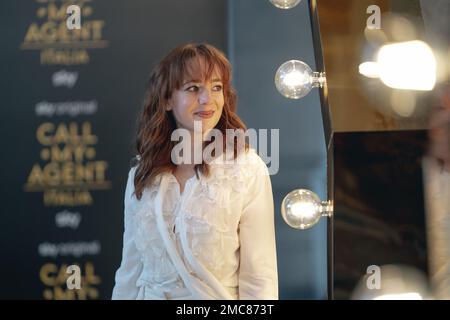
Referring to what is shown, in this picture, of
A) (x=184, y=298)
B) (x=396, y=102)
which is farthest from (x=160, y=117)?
(x=396, y=102)

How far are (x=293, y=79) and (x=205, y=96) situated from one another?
183 mm

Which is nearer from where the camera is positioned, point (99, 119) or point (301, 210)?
point (301, 210)

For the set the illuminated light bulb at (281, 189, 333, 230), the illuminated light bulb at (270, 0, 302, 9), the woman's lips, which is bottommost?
the illuminated light bulb at (281, 189, 333, 230)

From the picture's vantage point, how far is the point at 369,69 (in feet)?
4.93

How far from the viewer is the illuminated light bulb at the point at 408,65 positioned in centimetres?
149

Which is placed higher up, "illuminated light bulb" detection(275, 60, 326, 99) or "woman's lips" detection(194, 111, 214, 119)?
"illuminated light bulb" detection(275, 60, 326, 99)

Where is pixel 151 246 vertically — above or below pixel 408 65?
below

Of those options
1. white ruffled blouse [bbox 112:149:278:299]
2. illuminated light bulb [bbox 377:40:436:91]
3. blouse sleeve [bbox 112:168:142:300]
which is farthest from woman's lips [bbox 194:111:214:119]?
illuminated light bulb [bbox 377:40:436:91]

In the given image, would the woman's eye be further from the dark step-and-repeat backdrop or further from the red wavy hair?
the dark step-and-repeat backdrop

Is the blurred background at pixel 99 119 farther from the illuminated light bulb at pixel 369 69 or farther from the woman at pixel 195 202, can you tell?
the illuminated light bulb at pixel 369 69

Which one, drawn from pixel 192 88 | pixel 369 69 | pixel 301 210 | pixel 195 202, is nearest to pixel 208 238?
pixel 195 202

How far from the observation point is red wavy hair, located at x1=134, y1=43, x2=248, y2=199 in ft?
5.26

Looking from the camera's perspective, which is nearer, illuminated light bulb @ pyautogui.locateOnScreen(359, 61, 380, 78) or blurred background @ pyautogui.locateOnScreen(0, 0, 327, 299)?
illuminated light bulb @ pyautogui.locateOnScreen(359, 61, 380, 78)

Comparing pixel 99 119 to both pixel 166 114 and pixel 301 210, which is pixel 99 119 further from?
pixel 301 210
